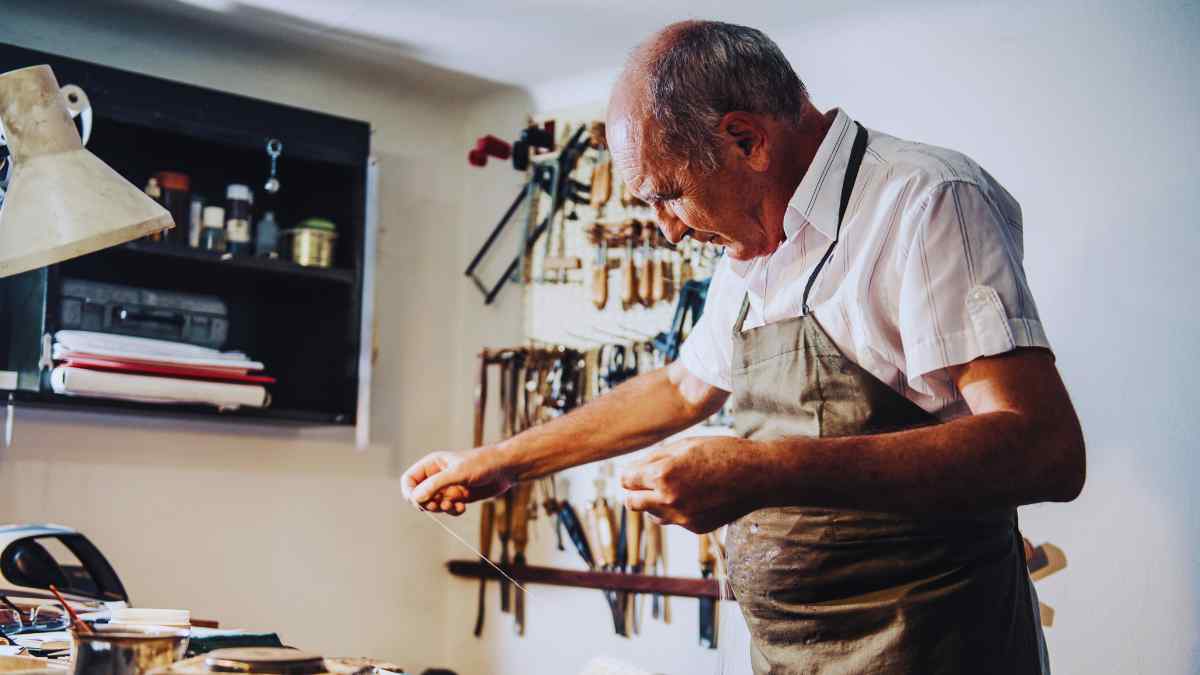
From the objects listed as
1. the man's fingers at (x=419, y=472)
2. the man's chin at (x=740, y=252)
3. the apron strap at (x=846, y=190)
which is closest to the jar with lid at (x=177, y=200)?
the man's fingers at (x=419, y=472)

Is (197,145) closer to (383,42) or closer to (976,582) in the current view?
(383,42)

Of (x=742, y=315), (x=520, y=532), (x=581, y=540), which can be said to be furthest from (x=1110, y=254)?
(x=520, y=532)

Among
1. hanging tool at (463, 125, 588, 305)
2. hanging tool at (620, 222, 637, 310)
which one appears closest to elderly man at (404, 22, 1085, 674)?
hanging tool at (620, 222, 637, 310)

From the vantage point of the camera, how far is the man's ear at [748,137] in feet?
5.63

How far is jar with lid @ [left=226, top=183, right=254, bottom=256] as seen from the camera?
11.8 feet

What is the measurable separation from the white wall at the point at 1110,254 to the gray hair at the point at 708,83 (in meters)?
1.60

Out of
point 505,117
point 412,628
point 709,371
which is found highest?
point 505,117

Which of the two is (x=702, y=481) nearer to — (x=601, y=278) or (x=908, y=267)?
(x=908, y=267)

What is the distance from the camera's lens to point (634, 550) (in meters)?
3.74

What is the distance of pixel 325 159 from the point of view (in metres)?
3.82

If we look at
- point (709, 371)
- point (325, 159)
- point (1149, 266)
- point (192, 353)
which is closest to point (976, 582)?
A: point (709, 371)

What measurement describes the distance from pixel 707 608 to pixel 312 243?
178 cm

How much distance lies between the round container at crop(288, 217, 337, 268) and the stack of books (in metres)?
0.39

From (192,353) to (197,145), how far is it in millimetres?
720
